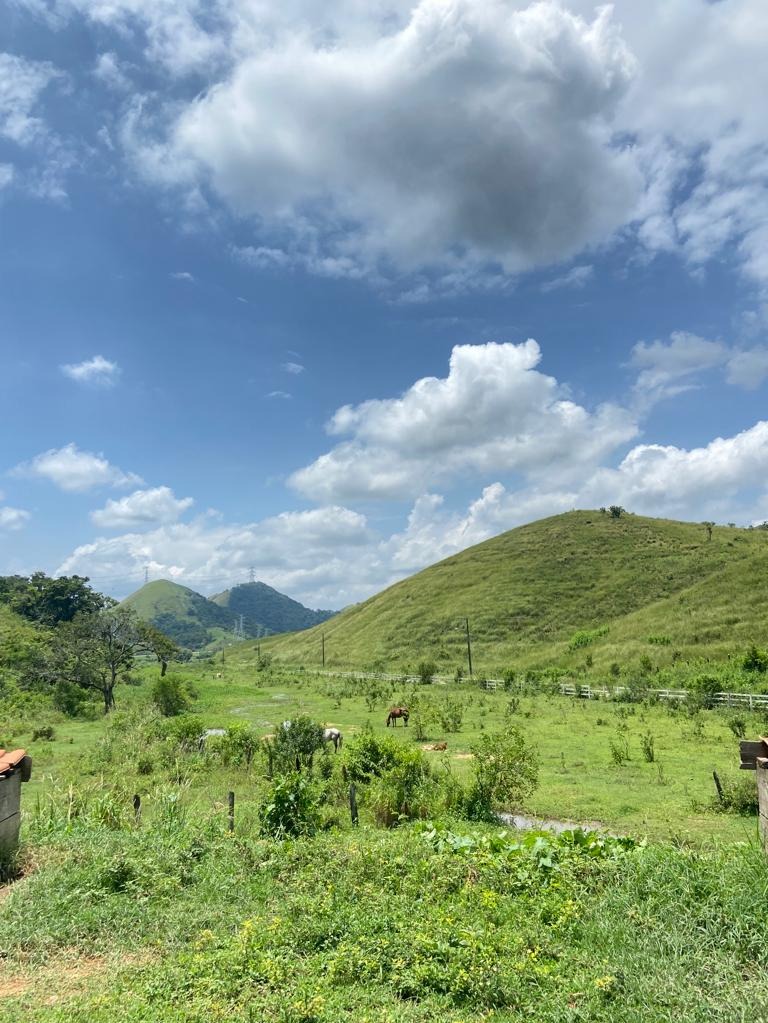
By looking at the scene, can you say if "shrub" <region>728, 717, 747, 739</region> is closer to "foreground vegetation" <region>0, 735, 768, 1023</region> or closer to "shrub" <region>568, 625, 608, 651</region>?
"foreground vegetation" <region>0, 735, 768, 1023</region>

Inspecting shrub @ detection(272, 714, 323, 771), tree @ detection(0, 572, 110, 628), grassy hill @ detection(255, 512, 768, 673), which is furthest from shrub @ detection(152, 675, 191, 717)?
tree @ detection(0, 572, 110, 628)

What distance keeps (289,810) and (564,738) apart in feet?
61.7

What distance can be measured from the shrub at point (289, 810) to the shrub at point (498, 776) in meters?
4.29

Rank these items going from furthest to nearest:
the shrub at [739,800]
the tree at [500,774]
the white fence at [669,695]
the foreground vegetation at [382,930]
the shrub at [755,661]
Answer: the shrub at [755,661], the white fence at [669,695], the shrub at [739,800], the tree at [500,774], the foreground vegetation at [382,930]

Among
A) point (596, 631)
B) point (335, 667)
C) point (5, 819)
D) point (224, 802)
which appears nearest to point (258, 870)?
point (5, 819)

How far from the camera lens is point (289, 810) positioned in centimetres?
1235

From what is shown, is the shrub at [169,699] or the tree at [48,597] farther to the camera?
the tree at [48,597]

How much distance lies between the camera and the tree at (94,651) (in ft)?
142

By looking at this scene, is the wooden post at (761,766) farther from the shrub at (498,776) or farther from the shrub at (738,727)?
the shrub at (738,727)

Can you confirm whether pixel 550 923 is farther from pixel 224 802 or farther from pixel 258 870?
pixel 224 802

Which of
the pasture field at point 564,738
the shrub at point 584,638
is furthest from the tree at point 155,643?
the shrub at point 584,638

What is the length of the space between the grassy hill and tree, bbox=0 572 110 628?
33982mm

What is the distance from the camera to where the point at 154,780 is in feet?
60.2

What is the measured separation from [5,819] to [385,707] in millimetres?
32608
